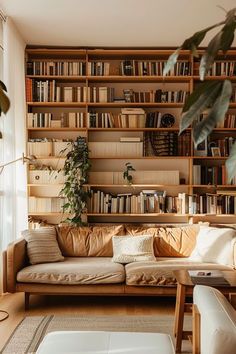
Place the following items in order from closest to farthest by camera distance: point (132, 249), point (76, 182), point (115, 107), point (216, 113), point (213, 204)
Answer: point (216, 113)
point (132, 249)
point (76, 182)
point (213, 204)
point (115, 107)

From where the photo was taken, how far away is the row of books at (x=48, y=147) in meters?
5.35

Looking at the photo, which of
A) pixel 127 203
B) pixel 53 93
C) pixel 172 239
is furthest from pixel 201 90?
pixel 53 93

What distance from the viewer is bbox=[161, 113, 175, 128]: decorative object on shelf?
17.7 feet

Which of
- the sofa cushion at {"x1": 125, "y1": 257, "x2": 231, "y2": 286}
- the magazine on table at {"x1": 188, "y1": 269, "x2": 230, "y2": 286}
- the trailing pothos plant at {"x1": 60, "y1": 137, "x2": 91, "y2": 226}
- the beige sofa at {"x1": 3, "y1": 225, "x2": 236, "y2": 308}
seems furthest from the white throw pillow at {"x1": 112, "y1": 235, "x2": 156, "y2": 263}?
the magazine on table at {"x1": 188, "y1": 269, "x2": 230, "y2": 286}

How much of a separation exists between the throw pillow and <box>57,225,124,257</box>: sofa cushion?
0.22 m

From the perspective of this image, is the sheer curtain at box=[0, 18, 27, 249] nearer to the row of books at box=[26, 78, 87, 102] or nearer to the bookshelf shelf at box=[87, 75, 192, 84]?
the row of books at box=[26, 78, 87, 102]

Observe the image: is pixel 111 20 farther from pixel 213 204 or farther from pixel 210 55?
pixel 210 55

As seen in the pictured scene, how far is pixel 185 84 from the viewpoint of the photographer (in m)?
5.54

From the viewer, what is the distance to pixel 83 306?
162 inches

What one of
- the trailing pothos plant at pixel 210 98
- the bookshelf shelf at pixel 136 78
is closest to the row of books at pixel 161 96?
the bookshelf shelf at pixel 136 78

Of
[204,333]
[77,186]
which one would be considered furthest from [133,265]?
[204,333]

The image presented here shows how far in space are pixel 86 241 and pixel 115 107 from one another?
1888mm

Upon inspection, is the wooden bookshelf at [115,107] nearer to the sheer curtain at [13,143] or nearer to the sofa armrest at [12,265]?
the sheer curtain at [13,143]

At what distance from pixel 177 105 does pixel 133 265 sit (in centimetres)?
227
